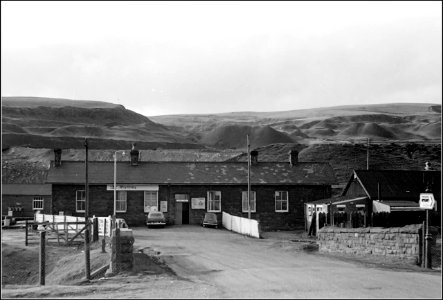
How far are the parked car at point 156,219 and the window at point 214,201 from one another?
510 centimetres

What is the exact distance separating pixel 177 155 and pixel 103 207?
171 ft

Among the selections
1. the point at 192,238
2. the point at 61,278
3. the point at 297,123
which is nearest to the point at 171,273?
the point at 61,278

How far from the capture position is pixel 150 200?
51.9 metres

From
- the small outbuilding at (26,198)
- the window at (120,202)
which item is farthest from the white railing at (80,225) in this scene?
the small outbuilding at (26,198)

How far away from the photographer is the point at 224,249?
29484mm

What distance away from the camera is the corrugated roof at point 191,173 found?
52.0 metres

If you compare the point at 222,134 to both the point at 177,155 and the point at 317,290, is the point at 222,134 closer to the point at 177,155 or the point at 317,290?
the point at 177,155

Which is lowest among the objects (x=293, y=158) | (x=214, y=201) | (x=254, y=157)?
(x=214, y=201)

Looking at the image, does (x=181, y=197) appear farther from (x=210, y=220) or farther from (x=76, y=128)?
(x=76, y=128)

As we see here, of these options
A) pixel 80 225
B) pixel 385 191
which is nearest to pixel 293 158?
pixel 385 191

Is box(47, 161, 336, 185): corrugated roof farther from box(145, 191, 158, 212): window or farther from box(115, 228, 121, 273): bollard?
box(115, 228, 121, 273): bollard

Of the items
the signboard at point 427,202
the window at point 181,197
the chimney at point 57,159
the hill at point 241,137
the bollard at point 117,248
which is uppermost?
the hill at point 241,137

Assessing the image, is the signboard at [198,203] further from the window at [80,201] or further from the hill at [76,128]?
the hill at [76,128]

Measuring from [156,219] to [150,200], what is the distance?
4230 millimetres
